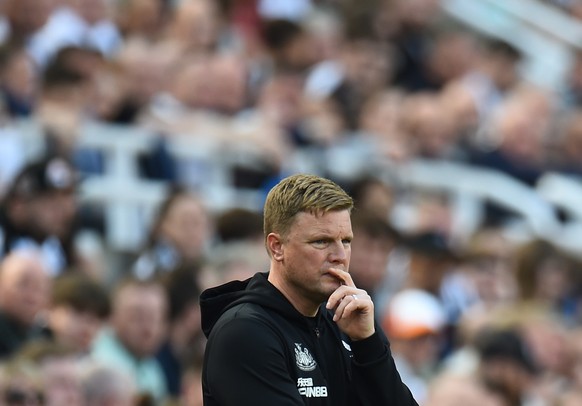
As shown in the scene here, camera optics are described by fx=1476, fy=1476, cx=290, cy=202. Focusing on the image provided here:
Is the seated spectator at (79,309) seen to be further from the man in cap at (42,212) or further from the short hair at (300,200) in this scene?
the short hair at (300,200)

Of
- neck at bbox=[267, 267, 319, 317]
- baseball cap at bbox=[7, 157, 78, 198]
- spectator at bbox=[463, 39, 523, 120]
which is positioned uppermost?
spectator at bbox=[463, 39, 523, 120]

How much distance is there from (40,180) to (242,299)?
4292 millimetres

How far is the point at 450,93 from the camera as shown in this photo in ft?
45.9

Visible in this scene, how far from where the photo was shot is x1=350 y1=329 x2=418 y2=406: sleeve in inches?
184

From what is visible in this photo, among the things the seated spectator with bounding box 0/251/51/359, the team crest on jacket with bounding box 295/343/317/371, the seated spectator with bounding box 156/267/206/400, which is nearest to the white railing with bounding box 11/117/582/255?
the seated spectator with bounding box 156/267/206/400

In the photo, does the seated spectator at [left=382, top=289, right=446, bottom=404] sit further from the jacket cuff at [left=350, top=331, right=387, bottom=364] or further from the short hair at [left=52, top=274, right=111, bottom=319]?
the jacket cuff at [left=350, top=331, right=387, bottom=364]

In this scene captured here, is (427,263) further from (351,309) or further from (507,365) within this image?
(351,309)

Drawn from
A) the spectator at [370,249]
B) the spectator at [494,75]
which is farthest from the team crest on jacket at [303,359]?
the spectator at [494,75]

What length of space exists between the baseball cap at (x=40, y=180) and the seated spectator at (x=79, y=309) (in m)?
0.73

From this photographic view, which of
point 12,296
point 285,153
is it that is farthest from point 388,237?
point 12,296

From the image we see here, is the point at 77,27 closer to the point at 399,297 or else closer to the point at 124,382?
the point at 399,297

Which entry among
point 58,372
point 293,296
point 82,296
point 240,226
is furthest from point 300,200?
point 240,226

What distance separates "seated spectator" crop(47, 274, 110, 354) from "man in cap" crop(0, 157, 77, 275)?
0.60m

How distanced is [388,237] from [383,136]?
3.33m
